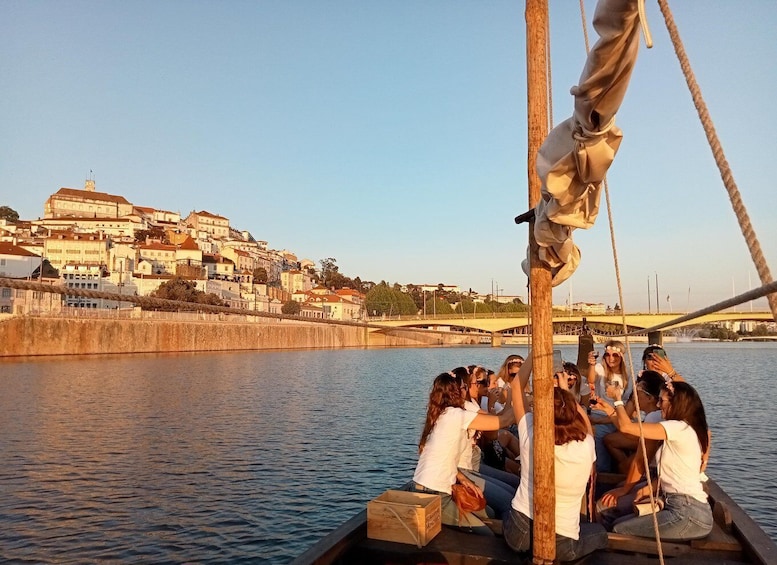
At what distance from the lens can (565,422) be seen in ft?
14.5

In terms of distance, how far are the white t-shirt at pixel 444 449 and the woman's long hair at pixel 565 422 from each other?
38.4 inches

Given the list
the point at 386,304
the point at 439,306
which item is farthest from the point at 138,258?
the point at 439,306

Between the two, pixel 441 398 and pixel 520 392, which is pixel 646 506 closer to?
pixel 520 392

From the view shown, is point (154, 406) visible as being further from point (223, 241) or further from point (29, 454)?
point (223, 241)

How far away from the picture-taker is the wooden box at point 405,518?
494 cm

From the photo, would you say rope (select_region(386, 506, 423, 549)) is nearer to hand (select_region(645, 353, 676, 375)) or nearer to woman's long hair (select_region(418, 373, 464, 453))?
woman's long hair (select_region(418, 373, 464, 453))

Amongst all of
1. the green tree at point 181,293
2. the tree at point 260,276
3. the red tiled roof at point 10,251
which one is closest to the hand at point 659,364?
the green tree at point 181,293

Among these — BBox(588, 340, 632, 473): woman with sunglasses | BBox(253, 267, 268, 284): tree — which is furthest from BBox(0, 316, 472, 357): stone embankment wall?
BBox(253, 267, 268, 284): tree

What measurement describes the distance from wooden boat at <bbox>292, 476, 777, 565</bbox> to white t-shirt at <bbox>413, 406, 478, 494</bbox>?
433 mm

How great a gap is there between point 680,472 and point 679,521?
1.27ft

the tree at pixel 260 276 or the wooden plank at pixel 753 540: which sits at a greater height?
the tree at pixel 260 276

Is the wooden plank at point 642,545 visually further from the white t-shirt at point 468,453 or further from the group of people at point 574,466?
the white t-shirt at point 468,453

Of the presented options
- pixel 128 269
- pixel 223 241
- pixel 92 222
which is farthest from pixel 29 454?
pixel 223 241

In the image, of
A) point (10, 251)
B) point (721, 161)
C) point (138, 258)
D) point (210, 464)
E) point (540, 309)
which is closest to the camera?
point (721, 161)
